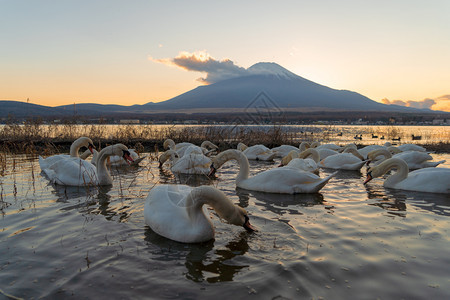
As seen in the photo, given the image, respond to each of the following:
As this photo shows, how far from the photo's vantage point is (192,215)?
466 centimetres

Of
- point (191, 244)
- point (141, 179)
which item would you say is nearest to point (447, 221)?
point (191, 244)

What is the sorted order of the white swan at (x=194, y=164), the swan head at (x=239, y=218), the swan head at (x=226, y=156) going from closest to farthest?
the swan head at (x=239, y=218), the swan head at (x=226, y=156), the white swan at (x=194, y=164)

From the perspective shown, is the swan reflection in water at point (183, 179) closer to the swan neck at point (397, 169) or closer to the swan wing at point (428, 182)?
the swan neck at point (397, 169)

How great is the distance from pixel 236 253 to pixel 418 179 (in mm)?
6167

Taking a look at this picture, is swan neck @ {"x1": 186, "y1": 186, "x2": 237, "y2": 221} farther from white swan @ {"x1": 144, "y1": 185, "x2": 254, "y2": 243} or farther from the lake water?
the lake water

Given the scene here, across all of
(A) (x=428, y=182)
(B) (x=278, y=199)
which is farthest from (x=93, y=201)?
(A) (x=428, y=182)

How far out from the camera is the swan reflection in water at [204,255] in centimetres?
380

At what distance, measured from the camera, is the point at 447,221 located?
583 centimetres

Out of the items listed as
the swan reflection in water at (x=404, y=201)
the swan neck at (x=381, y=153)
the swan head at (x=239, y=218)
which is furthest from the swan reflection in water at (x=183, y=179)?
the swan neck at (x=381, y=153)

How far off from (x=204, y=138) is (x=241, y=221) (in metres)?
15.6

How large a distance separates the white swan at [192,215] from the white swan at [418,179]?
5589 mm

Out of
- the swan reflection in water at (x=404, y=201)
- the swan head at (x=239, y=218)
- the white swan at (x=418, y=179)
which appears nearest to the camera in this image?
the swan head at (x=239, y=218)

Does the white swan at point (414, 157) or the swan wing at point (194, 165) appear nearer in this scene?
the swan wing at point (194, 165)

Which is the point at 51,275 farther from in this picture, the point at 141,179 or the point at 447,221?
the point at 447,221
